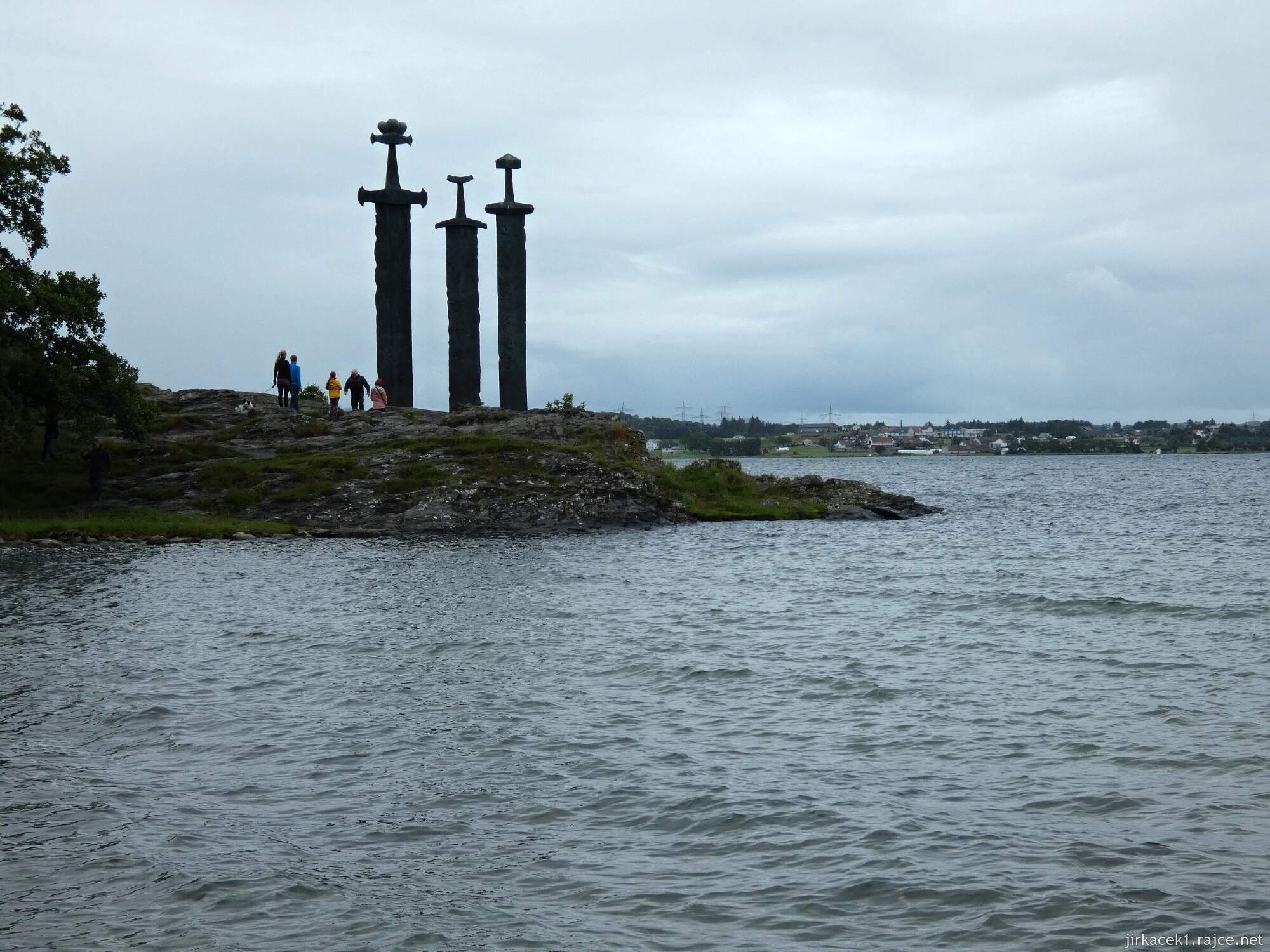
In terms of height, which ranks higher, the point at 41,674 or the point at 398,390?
the point at 398,390

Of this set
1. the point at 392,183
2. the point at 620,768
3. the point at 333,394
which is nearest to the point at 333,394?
the point at 333,394

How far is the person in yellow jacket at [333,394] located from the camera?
6078 cm

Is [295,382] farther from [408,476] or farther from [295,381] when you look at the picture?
[408,476]

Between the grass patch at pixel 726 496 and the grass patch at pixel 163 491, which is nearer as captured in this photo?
the grass patch at pixel 163 491

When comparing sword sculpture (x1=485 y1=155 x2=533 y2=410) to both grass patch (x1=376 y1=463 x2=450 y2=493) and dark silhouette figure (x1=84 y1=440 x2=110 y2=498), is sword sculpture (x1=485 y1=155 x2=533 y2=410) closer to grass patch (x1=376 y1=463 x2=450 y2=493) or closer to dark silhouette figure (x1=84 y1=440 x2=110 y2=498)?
grass patch (x1=376 y1=463 x2=450 y2=493)

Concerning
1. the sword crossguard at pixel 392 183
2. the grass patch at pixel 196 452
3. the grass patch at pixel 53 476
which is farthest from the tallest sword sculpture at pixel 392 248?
the grass patch at pixel 53 476

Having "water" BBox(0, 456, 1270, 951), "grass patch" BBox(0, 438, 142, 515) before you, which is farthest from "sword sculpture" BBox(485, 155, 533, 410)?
"water" BBox(0, 456, 1270, 951)

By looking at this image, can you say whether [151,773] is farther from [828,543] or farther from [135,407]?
[828,543]

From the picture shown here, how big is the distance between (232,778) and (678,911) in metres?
6.48

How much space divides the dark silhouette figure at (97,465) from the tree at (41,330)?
3.42 m

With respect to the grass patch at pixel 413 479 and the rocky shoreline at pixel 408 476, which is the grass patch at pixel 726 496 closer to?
the rocky shoreline at pixel 408 476

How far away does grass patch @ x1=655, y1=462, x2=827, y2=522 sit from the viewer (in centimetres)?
6244

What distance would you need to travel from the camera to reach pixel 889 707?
18.9m

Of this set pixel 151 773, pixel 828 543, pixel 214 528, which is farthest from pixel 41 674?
pixel 828 543
